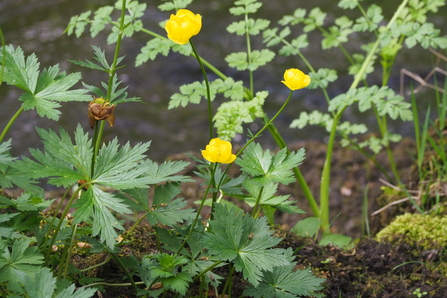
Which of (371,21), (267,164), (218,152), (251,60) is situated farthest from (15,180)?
(371,21)

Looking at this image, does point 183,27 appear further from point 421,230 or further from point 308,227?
point 421,230

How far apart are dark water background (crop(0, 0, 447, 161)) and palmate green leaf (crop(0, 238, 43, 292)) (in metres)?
3.29

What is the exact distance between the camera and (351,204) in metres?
3.54

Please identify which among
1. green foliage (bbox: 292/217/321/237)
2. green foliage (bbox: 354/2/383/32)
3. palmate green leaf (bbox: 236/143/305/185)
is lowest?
green foliage (bbox: 292/217/321/237)

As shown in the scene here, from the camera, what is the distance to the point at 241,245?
52.1 inches

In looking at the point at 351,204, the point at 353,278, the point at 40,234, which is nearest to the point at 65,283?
the point at 40,234

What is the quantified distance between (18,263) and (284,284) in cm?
74

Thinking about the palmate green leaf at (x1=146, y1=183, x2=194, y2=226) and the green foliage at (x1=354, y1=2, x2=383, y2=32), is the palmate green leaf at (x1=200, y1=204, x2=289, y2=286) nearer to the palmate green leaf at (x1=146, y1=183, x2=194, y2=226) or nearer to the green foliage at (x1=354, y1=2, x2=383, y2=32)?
the palmate green leaf at (x1=146, y1=183, x2=194, y2=226)

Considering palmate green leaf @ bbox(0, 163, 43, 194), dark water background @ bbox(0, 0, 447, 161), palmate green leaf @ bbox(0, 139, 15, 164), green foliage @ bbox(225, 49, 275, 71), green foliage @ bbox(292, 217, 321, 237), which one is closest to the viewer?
palmate green leaf @ bbox(0, 139, 15, 164)

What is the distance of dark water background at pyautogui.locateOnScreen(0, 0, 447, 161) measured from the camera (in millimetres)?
4762

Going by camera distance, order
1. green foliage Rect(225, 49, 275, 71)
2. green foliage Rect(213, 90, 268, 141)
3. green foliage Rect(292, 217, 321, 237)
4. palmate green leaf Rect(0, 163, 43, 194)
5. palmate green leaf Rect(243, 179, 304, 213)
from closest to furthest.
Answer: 1. palmate green leaf Rect(0, 163, 43, 194)
2. palmate green leaf Rect(243, 179, 304, 213)
3. green foliage Rect(213, 90, 268, 141)
4. green foliage Rect(292, 217, 321, 237)
5. green foliage Rect(225, 49, 275, 71)

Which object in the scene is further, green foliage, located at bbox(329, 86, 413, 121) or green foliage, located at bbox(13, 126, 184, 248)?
green foliage, located at bbox(329, 86, 413, 121)

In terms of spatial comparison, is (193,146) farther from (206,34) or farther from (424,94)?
(424,94)

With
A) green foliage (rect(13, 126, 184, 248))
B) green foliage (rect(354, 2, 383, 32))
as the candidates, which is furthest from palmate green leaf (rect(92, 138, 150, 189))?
A: green foliage (rect(354, 2, 383, 32))
